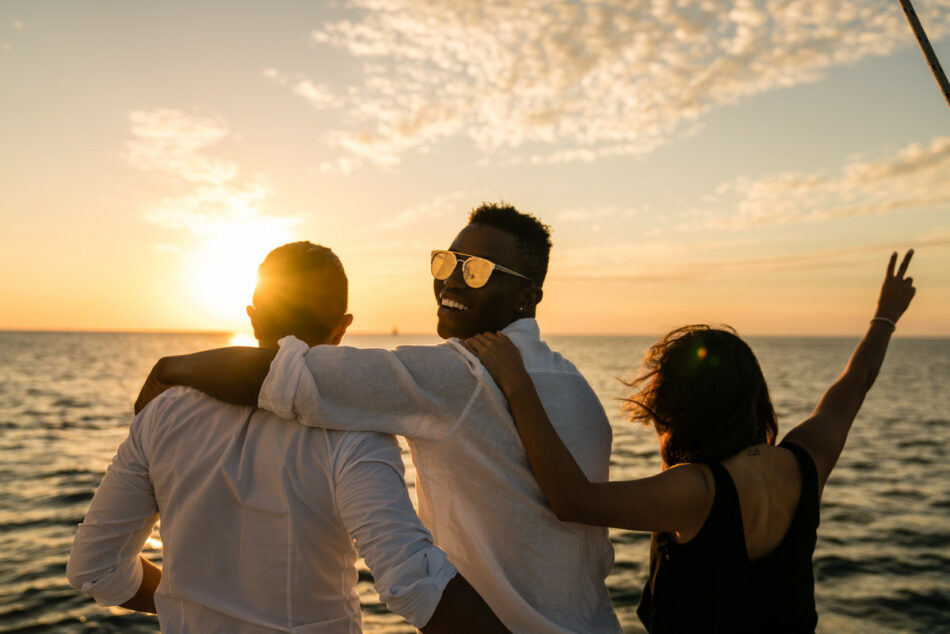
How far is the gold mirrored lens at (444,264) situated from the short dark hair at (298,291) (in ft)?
1.66

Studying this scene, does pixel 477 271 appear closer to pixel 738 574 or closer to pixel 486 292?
pixel 486 292

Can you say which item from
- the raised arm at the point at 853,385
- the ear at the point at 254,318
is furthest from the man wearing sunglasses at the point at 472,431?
the raised arm at the point at 853,385

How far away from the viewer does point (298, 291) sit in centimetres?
229

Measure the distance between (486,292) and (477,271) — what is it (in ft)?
0.32

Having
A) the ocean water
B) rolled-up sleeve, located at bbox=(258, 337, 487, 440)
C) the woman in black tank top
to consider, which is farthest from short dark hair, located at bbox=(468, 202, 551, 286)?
the ocean water

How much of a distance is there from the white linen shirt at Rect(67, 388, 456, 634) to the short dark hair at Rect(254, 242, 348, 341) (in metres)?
0.37

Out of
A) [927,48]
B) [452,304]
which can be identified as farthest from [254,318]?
[927,48]

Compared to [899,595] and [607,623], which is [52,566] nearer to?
[607,623]

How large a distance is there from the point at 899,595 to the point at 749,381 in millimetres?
8959

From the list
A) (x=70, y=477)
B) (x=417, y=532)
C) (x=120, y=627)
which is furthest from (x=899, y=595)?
(x=70, y=477)

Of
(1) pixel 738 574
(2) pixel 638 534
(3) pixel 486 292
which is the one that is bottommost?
(2) pixel 638 534

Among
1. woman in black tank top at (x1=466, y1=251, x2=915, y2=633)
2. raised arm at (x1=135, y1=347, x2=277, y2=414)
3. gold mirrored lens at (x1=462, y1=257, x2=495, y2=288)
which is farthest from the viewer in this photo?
gold mirrored lens at (x1=462, y1=257, x2=495, y2=288)

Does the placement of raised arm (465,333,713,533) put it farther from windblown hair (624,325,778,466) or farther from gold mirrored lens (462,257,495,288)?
gold mirrored lens (462,257,495,288)

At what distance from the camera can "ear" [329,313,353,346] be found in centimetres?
242
